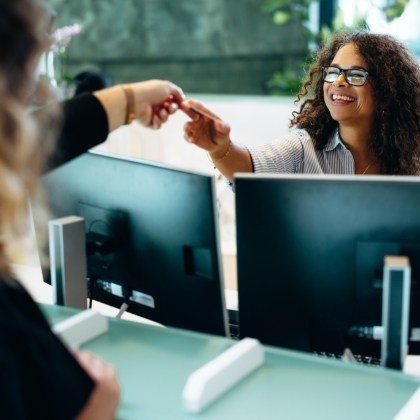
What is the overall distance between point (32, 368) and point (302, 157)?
1.50m

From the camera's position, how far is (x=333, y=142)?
2342 mm

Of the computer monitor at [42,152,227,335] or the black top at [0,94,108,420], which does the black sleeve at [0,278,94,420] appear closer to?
the black top at [0,94,108,420]

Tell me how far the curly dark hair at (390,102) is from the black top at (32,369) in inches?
57.0

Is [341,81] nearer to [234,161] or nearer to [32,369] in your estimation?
[234,161]

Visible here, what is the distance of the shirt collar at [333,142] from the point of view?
2328 millimetres

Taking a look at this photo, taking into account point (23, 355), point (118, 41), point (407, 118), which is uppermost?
point (118, 41)

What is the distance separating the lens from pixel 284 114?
152 inches

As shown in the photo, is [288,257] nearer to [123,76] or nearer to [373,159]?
[373,159]

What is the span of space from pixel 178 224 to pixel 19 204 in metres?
0.55

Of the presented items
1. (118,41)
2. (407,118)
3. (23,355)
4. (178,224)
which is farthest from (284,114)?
(23,355)

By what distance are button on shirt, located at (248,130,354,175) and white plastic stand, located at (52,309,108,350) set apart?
0.91 meters

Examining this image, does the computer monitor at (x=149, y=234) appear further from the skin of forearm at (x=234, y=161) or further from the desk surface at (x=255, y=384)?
the skin of forearm at (x=234, y=161)

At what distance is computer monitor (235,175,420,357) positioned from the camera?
1.36m

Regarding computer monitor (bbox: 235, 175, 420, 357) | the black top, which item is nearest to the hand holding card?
computer monitor (bbox: 235, 175, 420, 357)
